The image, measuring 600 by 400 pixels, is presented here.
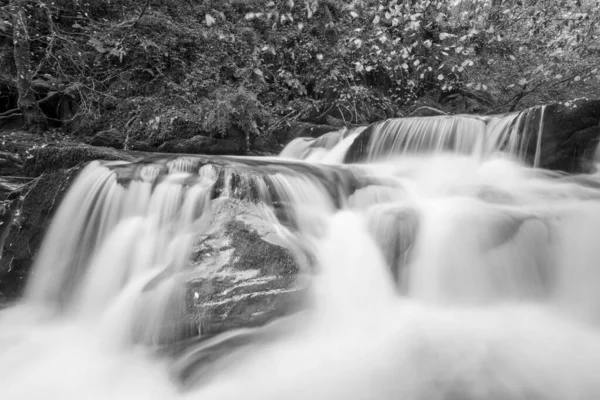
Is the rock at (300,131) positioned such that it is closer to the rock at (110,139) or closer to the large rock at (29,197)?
the rock at (110,139)

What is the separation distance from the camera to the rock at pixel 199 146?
707 centimetres

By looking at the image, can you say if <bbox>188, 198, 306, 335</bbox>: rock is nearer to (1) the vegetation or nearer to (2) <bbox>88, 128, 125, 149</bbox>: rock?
(1) the vegetation

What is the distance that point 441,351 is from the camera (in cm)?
269

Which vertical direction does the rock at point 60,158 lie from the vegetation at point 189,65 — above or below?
below

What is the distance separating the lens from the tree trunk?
548 centimetres

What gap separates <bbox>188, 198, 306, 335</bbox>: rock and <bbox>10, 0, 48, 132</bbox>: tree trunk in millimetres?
4899

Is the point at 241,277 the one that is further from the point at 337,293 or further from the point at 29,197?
the point at 29,197

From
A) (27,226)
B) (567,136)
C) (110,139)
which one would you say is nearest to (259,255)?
(27,226)

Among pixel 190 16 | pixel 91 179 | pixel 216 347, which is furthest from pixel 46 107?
pixel 216 347

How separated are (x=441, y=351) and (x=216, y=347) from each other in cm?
173

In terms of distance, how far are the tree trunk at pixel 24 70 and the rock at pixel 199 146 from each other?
7.20 ft

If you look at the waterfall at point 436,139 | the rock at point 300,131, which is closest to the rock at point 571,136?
the waterfall at point 436,139

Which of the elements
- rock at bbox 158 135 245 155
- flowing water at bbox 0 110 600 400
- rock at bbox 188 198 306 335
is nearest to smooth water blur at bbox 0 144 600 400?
flowing water at bbox 0 110 600 400

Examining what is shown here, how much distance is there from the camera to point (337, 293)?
126 inches
